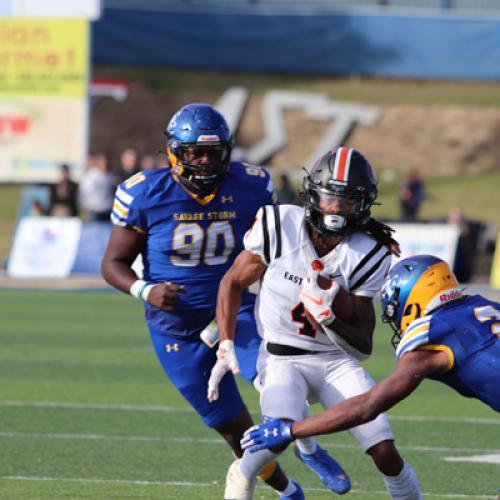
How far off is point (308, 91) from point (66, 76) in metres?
14.0

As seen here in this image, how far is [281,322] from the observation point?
5.87m

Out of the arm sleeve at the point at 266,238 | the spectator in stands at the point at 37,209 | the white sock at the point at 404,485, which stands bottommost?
the spectator in stands at the point at 37,209

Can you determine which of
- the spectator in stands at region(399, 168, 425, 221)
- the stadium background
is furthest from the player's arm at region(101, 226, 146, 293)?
the spectator in stands at region(399, 168, 425, 221)

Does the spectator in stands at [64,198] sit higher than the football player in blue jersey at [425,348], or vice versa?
the football player in blue jersey at [425,348]

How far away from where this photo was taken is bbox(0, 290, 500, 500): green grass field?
279 inches

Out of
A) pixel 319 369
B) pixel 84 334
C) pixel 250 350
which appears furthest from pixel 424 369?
pixel 84 334

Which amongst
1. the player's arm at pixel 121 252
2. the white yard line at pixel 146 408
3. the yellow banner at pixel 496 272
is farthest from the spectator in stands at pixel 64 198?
the player's arm at pixel 121 252

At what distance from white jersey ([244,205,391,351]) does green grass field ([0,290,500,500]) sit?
4.35 feet

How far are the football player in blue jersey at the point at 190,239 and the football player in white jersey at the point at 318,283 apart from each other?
2.16 feet

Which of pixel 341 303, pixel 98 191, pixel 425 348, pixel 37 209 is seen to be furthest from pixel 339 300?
pixel 37 209

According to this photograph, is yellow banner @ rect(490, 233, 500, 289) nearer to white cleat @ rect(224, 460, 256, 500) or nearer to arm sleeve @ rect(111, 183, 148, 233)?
arm sleeve @ rect(111, 183, 148, 233)

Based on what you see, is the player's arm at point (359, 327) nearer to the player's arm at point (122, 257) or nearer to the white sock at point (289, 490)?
the white sock at point (289, 490)

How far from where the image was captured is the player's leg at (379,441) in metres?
5.57

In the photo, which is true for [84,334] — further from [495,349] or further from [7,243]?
[7,243]
